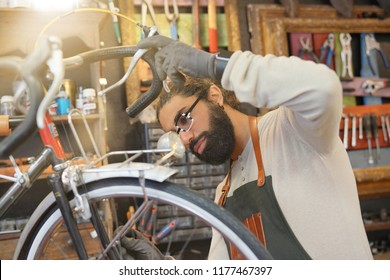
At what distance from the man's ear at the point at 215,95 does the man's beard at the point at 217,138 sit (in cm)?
2

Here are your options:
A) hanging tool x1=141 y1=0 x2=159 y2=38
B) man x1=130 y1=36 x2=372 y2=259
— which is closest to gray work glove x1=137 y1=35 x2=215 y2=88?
man x1=130 y1=36 x2=372 y2=259

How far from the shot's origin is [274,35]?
1.96 meters

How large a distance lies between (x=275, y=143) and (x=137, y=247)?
37cm

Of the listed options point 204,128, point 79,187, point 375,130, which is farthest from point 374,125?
point 79,187

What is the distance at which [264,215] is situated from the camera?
2.87 ft

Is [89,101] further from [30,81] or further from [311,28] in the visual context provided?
[311,28]

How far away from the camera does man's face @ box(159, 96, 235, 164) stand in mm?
971

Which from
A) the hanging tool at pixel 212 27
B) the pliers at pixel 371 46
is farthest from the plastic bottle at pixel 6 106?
the pliers at pixel 371 46

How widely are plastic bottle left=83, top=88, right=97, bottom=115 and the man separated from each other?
1.62ft

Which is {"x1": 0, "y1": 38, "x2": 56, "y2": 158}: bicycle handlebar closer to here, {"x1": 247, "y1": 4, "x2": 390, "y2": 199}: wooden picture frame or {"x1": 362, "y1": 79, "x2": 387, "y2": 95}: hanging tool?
{"x1": 247, "y1": 4, "x2": 390, "y2": 199}: wooden picture frame

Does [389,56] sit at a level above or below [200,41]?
below
